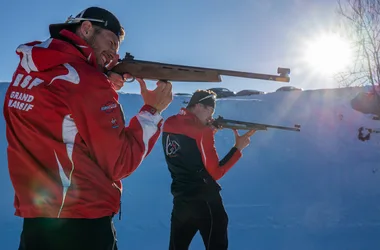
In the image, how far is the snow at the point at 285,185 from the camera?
6.11 metres

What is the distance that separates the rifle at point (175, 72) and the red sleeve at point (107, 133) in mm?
612

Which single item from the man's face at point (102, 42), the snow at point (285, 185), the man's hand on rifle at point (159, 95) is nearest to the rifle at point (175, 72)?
the man's hand on rifle at point (159, 95)

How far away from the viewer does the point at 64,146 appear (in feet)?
4.43

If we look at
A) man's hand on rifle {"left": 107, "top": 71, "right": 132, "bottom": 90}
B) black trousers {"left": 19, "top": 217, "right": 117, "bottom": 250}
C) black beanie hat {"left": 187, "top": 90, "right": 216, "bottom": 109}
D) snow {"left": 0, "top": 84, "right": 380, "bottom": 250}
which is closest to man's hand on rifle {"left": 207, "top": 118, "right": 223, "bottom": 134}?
black beanie hat {"left": 187, "top": 90, "right": 216, "bottom": 109}

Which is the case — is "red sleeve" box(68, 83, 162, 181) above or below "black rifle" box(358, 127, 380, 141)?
below

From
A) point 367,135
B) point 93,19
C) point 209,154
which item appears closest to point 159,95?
point 93,19

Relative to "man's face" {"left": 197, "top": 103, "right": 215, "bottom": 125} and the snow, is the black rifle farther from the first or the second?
"man's face" {"left": 197, "top": 103, "right": 215, "bottom": 125}

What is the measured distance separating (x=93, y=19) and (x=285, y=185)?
7679 millimetres

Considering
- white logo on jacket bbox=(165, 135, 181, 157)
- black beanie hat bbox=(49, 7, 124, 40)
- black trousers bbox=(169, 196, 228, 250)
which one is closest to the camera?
black beanie hat bbox=(49, 7, 124, 40)

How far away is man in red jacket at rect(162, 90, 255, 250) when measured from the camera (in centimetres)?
328

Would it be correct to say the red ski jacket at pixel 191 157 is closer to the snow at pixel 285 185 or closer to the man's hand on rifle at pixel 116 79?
the man's hand on rifle at pixel 116 79

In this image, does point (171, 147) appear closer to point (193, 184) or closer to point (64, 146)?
point (193, 184)

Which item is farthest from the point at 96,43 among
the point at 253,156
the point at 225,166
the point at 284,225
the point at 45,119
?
the point at 253,156

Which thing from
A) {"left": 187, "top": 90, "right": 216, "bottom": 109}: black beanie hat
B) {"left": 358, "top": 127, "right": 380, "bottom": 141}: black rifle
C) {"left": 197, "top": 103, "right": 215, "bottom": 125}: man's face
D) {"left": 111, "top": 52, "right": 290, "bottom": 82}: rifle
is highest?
{"left": 358, "top": 127, "right": 380, "bottom": 141}: black rifle
